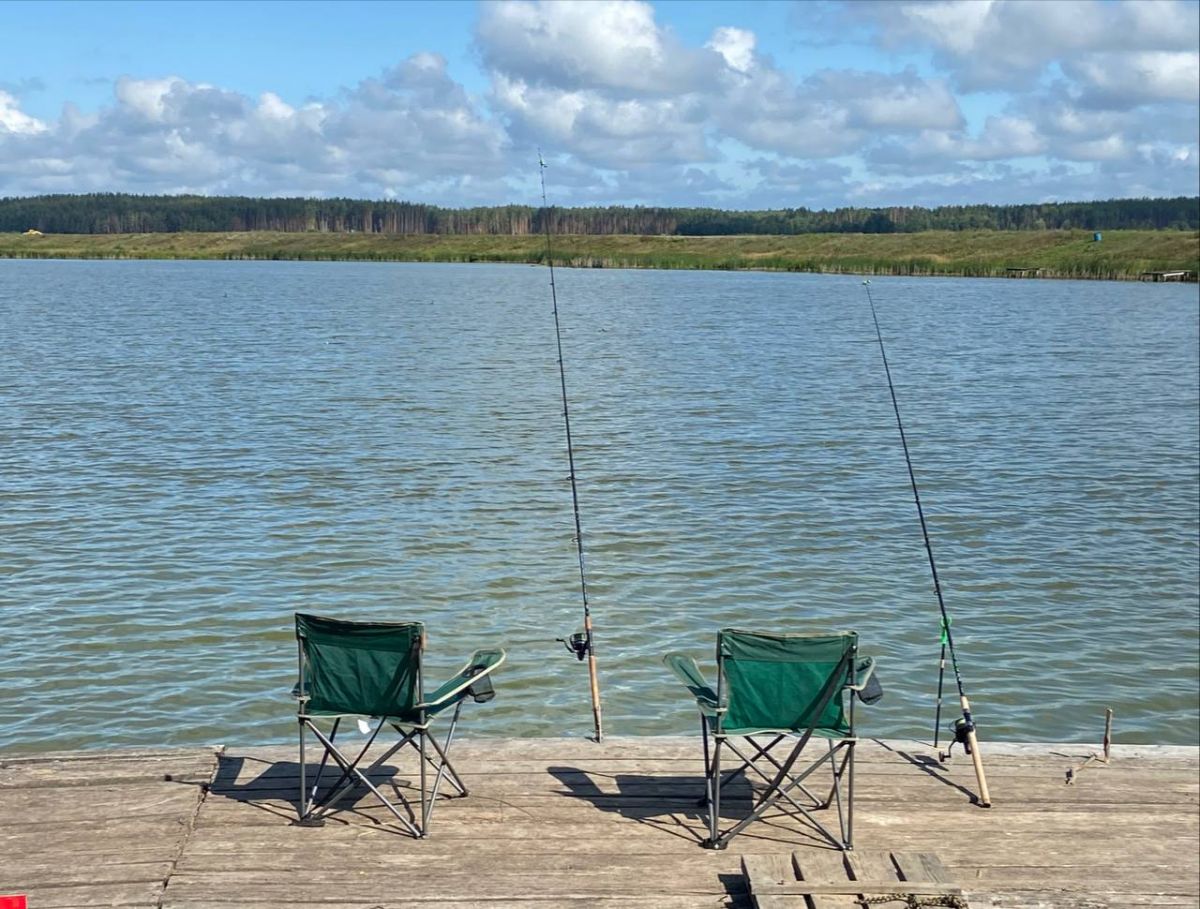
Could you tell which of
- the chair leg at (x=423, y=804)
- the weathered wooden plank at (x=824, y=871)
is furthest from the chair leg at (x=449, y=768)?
the weathered wooden plank at (x=824, y=871)

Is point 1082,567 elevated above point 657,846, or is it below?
below

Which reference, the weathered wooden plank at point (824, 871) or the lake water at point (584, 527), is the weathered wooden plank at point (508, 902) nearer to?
the weathered wooden plank at point (824, 871)

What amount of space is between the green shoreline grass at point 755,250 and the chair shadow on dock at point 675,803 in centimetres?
8021

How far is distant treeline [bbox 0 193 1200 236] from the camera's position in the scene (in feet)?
A: 538

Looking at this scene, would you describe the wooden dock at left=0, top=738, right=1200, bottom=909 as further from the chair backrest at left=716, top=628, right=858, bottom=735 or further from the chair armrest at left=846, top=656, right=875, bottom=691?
A: the chair armrest at left=846, top=656, right=875, bottom=691

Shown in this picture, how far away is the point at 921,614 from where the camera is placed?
12.8 meters

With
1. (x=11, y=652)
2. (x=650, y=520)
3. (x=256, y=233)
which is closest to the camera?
(x=11, y=652)

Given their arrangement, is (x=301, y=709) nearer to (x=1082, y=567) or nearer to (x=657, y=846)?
(x=657, y=846)

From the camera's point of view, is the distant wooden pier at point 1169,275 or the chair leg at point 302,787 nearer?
the chair leg at point 302,787

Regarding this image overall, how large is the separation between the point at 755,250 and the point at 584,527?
4027 inches

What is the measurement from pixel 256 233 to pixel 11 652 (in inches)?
6572

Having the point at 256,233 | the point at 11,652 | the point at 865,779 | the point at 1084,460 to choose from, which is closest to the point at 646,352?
the point at 1084,460

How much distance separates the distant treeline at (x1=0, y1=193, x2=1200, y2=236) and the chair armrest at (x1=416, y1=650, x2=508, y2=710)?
15186 centimetres

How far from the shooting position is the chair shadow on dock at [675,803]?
21.0 feet
